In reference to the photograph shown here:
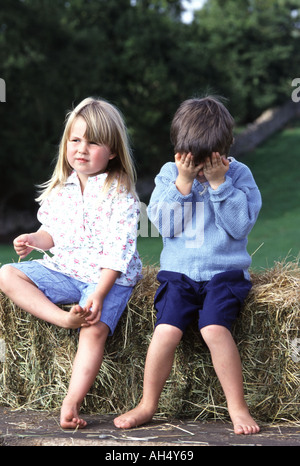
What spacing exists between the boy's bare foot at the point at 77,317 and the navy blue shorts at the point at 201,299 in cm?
32

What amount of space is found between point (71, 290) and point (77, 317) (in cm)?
26

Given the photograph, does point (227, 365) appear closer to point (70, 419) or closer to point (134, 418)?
point (134, 418)

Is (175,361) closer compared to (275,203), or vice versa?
(175,361)

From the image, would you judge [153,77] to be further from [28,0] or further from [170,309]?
[170,309]

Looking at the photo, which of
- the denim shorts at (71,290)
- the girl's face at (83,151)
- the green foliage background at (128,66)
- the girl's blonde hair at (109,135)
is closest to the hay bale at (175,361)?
the denim shorts at (71,290)

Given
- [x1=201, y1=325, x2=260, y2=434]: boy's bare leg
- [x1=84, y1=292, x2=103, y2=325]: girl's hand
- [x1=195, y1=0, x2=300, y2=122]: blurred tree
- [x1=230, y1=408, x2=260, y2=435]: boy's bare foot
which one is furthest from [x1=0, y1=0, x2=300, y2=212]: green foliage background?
[x1=230, y1=408, x2=260, y2=435]: boy's bare foot

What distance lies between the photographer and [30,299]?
3.09 m

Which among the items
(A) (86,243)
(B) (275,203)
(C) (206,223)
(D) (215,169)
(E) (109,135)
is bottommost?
(B) (275,203)

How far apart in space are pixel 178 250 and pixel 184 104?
0.70 meters

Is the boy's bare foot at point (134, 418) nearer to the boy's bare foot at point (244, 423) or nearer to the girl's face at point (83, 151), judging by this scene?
the boy's bare foot at point (244, 423)

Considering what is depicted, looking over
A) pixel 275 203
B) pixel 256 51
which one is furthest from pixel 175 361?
pixel 256 51

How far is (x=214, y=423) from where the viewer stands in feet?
9.90

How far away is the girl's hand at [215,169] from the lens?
9.82ft

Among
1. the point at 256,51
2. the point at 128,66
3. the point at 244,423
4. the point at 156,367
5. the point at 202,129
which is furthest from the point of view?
the point at 256,51
